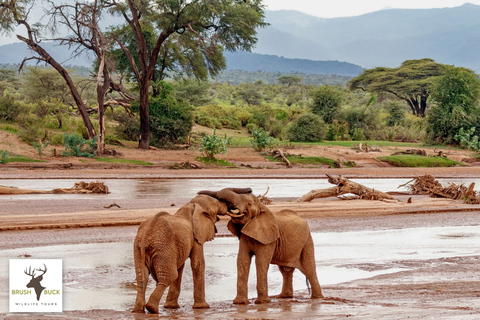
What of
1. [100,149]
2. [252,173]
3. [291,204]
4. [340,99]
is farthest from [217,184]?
[340,99]

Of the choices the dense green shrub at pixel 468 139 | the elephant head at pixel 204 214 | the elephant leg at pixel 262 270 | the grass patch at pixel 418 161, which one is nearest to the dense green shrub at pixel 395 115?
the dense green shrub at pixel 468 139

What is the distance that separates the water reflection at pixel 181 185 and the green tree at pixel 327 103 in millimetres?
17453

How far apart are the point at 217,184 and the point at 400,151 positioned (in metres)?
16.7

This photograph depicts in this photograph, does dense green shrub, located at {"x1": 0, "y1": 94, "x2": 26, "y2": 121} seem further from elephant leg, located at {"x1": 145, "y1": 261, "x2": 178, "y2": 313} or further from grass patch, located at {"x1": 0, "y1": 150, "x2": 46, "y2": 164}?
elephant leg, located at {"x1": 145, "y1": 261, "x2": 178, "y2": 313}

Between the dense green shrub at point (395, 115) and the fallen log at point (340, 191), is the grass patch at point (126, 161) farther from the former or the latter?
the dense green shrub at point (395, 115)

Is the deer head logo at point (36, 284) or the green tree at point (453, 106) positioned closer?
the deer head logo at point (36, 284)

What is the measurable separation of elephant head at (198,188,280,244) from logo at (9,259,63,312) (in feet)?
7.12

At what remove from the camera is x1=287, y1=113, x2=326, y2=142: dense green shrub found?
1592 inches

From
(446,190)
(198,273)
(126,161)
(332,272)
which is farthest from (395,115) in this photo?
(198,273)

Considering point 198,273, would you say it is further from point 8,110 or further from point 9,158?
point 8,110

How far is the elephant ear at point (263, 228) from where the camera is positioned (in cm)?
776

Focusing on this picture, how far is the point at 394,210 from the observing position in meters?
17.6

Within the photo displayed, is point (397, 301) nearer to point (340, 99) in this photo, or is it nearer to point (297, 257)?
point (297, 257)

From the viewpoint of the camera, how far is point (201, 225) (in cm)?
737
